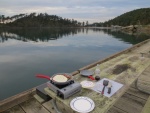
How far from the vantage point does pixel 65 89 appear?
201cm

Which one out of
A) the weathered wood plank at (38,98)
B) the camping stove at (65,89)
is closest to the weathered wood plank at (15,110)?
the weathered wood plank at (38,98)

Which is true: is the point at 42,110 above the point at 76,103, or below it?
below

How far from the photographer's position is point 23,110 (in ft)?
9.46

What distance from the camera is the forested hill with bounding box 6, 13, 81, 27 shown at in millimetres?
92750

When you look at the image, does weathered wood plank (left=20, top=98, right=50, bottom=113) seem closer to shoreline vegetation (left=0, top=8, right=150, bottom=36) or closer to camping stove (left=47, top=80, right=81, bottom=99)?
camping stove (left=47, top=80, right=81, bottom=99)

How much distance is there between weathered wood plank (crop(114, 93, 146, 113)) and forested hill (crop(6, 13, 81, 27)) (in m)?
98.1

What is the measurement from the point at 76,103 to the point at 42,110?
1.36m

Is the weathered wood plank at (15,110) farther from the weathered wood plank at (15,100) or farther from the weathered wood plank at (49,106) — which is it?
the weathered wood plank at (49,106)

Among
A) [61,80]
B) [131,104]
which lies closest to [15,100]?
[61,80]

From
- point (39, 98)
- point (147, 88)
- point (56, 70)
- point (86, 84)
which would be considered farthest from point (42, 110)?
point (56, 70)

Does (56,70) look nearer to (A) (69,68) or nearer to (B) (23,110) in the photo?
(A) (69,68)

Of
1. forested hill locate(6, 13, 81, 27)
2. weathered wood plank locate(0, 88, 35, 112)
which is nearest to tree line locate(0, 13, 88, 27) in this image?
forested hill locate(6, 13, 81, 27)

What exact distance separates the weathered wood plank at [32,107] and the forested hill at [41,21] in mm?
97251

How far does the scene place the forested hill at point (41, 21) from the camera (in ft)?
304
